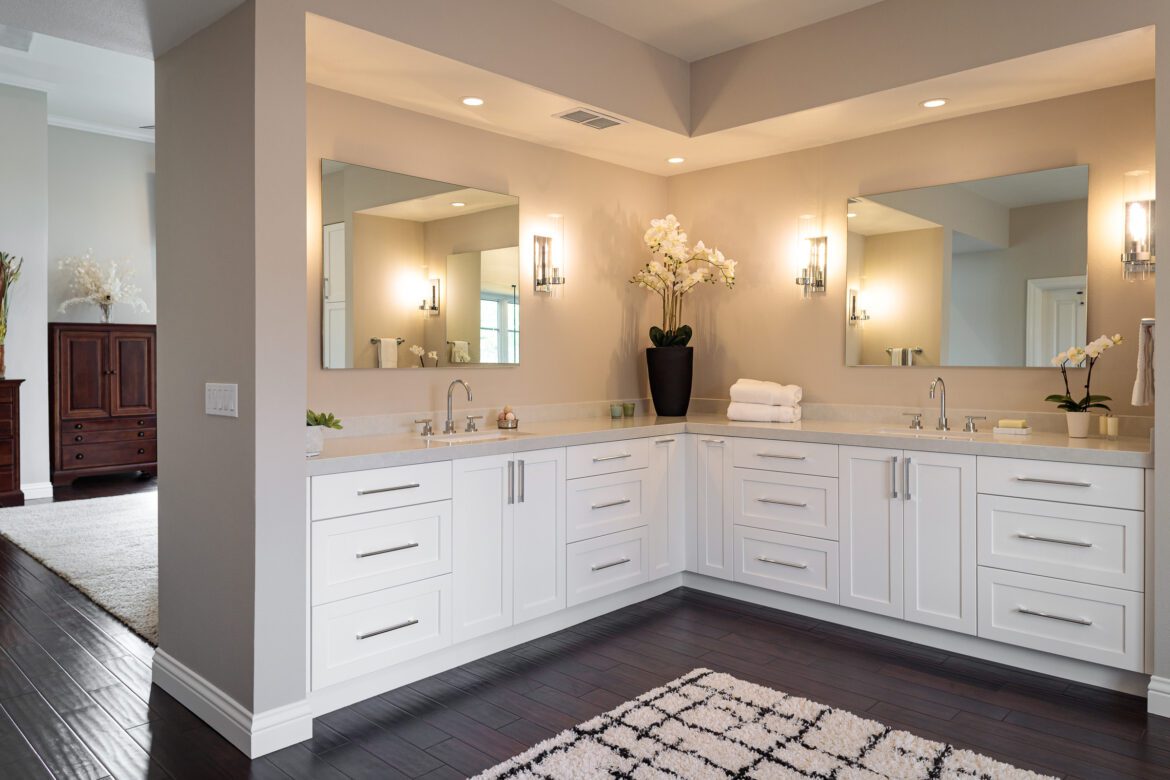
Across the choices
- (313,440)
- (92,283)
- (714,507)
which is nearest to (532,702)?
(313,440)

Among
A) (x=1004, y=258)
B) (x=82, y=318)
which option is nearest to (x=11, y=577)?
(x=82, y=318)

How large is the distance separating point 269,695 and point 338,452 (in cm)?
82

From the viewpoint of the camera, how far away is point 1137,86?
3326 millimetres

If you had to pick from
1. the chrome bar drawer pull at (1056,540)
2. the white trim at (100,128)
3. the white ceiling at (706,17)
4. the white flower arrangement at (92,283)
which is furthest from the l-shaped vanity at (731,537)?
the white trim at (100,128)

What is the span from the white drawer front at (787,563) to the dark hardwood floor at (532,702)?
0.17 metres

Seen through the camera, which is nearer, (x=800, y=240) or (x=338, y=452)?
(x=338, y=452)

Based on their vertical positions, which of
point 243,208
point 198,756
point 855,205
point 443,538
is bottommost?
point 198,756

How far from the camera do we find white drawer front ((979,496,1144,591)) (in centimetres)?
286

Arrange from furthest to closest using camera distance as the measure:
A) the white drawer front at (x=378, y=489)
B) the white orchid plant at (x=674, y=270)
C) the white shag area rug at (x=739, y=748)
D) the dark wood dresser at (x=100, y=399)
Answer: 1. the dark wood dresser at (x=100, y=399)
2. the white orchid plant at (x=674, y=270)
3. the white drawer front at (x=378, y=489)
4. the white shag area rug at (x=739, y=748)

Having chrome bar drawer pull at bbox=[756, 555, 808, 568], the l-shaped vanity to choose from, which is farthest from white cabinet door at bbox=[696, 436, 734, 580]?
chrome bar drawer pull at bbox=[756, 555, 808, 568]

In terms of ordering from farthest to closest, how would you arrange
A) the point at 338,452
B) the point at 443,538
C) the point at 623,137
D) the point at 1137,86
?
the point at 623,137 < the point at 1137,86 < the point at 443,538 < the point at 338,452

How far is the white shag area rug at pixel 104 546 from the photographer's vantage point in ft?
12.7

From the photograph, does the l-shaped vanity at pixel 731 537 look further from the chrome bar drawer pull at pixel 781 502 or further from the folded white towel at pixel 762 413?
the folded white towel at pixel 762 413

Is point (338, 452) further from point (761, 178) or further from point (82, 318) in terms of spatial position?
point (82, 318)
